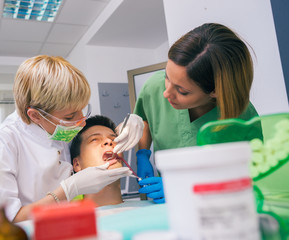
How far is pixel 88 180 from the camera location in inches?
56.2

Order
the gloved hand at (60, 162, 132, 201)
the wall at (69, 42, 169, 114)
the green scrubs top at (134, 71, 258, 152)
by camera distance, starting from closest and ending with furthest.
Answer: the gloved hand at (60, 162, 132, 201) < the green scrubs top at (134, 71, 258, 152) < the wall at (69, 42, 169, 114)

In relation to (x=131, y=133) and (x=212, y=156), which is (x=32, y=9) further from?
(x=212, y=156)

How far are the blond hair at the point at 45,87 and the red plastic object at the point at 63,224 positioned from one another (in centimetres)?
104

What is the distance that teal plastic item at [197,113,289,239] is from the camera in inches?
26.9

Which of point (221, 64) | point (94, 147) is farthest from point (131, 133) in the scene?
point (221, 64)

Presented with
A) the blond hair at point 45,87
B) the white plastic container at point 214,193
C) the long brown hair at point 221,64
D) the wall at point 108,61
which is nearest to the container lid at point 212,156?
the white plastic container at point 214,193

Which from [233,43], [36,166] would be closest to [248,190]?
[233,43]

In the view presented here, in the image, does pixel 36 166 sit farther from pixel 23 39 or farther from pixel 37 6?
pixel 23 39

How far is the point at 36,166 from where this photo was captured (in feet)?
4.53

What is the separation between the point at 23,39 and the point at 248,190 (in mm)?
4740

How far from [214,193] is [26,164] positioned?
1.19 m

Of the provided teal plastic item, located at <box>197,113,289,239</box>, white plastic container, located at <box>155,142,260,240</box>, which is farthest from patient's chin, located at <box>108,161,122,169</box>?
white plastic container, located at <box>155,142,260,240</box>

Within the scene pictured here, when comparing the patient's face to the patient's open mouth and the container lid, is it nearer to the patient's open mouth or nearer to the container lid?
the patient's open mouth

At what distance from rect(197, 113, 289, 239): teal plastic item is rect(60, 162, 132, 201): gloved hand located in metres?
0.83
